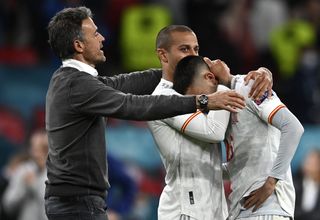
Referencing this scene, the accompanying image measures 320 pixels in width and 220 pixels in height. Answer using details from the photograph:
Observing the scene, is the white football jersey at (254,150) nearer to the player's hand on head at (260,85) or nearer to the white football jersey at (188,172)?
the player's hand on head at (260,85)

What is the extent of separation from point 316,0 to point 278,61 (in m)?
0.84

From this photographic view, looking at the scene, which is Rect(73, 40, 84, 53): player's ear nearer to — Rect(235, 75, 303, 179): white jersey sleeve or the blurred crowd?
Rect(235, 75, 303, 179): white jersey sleeve

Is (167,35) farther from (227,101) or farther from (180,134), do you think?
(227,101)

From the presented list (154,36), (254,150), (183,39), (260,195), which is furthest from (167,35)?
(154,36)

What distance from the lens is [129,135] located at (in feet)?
33.6

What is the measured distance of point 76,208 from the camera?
575 centimetres

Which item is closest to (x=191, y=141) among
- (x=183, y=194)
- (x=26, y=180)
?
(x=183, y=194)

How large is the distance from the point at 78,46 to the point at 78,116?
1.29 ft

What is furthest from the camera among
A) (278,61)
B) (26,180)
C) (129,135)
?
(278,61)

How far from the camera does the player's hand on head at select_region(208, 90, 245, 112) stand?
532cm

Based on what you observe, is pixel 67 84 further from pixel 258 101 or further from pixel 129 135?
pixel 129 135

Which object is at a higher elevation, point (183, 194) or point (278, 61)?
point (278, 61)

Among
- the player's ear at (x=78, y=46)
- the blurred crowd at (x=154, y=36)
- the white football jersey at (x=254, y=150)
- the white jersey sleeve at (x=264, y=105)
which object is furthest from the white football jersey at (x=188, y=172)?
the blurred crowd at (x=154, y=36)

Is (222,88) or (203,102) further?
(222,88)
